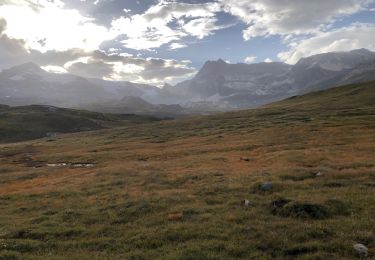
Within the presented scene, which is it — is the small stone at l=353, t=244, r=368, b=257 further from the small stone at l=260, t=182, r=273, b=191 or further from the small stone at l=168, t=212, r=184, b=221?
the small stone at l=260, t=182, r=273, b=191

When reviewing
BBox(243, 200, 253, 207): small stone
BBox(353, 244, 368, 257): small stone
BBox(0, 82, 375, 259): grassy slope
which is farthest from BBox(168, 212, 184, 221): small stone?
BBox(353, 244, 368, 257): small stone

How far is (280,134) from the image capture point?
89812 millimetres

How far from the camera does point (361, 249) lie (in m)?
18.5

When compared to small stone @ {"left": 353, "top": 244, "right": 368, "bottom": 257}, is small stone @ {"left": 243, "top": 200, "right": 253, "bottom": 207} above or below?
below

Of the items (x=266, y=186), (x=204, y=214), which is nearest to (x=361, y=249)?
(x=204, y=214)

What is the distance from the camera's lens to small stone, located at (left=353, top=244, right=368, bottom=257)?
1816 centimetres

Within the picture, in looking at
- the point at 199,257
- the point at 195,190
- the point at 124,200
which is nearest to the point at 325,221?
the point at 199,257

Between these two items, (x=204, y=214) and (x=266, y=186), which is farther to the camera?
(x=266, y=186)

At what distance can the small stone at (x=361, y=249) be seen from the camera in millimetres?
18156

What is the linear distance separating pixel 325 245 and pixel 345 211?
6.68 m

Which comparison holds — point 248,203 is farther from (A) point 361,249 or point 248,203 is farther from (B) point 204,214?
(A) point 361,249

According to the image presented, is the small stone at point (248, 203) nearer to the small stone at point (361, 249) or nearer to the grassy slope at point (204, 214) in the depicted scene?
the grassy slope at point (204, 214)

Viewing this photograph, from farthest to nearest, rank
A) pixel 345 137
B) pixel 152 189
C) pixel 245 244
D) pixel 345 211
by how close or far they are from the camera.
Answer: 1. pixel 345 137
2. pixel 152 189
3. pixel 345 211
4. pixel 245 244

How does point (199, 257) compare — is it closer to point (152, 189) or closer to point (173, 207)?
point (173, 207)
